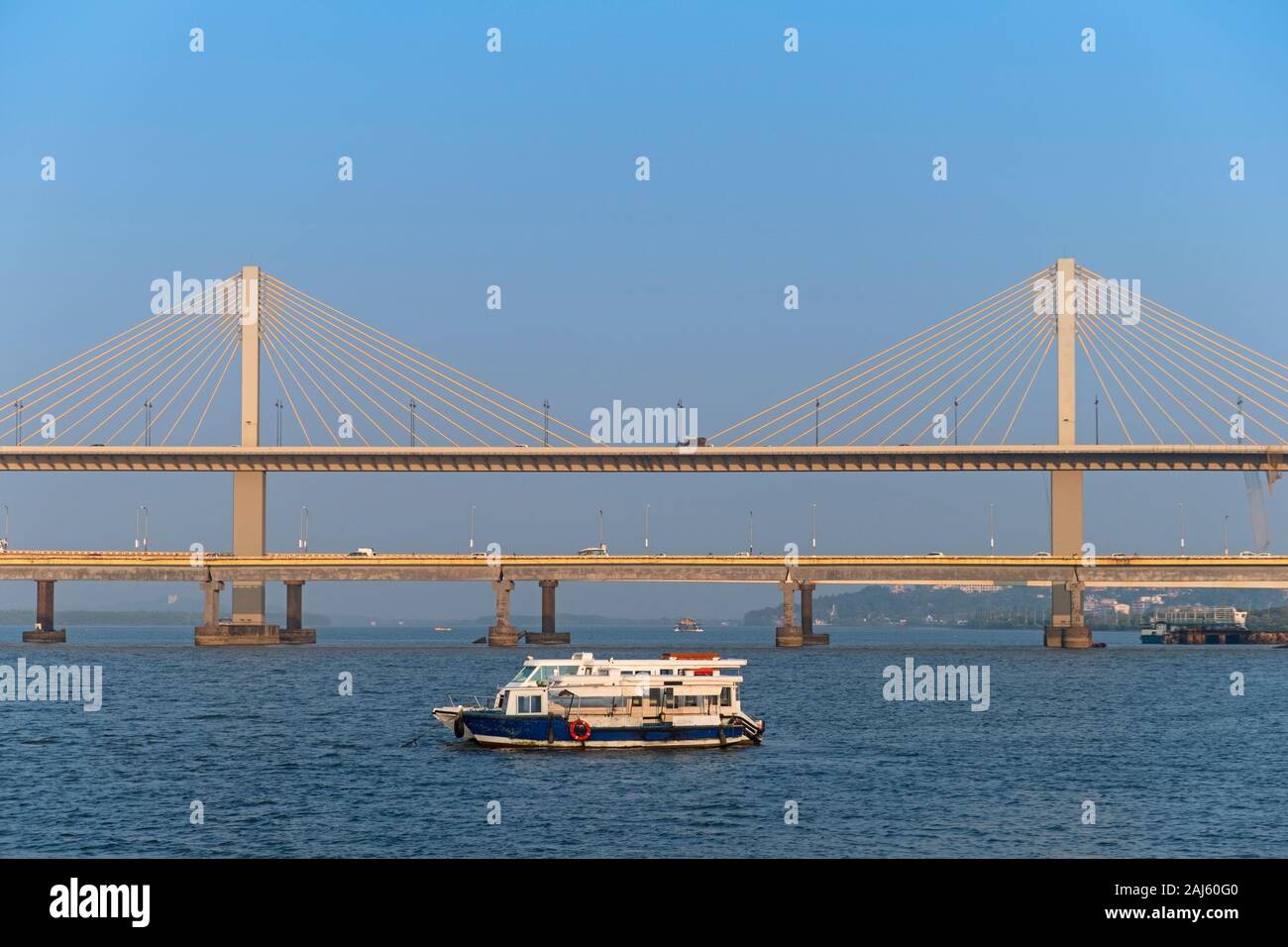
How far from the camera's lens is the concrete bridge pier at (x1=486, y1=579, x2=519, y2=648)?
15188 cm

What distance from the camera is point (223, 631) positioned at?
153 m

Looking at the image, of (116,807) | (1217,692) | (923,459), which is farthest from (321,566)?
(116,807)

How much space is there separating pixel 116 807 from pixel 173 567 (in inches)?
4204

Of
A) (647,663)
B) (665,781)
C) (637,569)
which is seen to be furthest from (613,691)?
(637,569)

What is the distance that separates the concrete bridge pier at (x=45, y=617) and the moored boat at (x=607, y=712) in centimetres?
10336

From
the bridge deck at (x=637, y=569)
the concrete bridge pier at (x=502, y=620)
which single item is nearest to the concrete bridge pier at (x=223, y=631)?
the bridge deck at (x=637, y=569)

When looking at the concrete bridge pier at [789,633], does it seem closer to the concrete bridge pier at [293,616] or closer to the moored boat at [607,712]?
the concrete bridge pier at [293,616]

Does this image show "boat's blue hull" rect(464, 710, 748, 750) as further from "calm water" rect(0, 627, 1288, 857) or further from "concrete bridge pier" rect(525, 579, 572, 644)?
"concrete bridge pier" rect(525, 579, 572, 644)

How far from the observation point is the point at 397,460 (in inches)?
6250

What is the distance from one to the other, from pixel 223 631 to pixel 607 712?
99.3 meters

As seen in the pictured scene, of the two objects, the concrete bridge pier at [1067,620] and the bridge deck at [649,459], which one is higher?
the bridge deck at [649,459]

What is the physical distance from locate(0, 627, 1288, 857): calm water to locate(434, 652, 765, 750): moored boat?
1.10m

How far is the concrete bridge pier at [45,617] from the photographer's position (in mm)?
156625

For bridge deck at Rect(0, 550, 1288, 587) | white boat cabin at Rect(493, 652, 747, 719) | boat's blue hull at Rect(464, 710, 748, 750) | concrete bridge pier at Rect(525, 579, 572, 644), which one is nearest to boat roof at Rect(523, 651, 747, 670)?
white boat cabin at Rect(493, 652, 747, 719)
